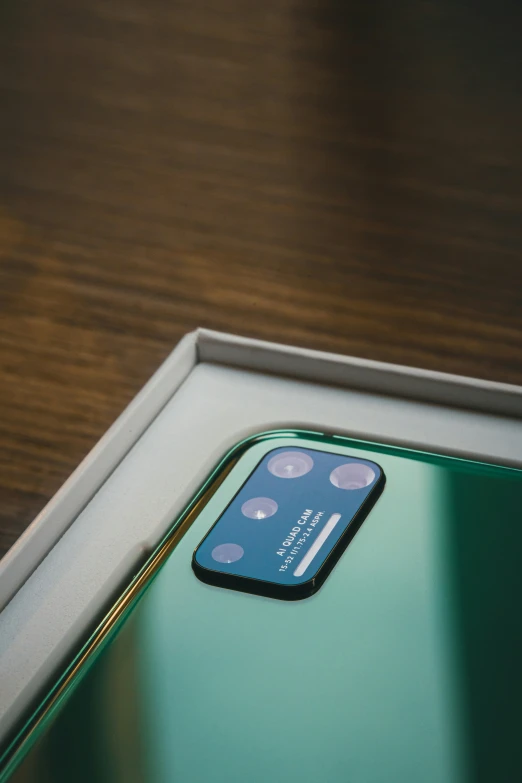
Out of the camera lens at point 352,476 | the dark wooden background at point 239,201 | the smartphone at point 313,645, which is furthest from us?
the dark wooden background at point 239,201

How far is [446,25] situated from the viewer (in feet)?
3.02

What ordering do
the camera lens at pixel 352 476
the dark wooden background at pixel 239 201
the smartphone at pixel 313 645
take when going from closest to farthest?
the smartphone at pixel 313 645 → the camera lens at pixel 352 476 → the dark wooden background at pixel 239 201

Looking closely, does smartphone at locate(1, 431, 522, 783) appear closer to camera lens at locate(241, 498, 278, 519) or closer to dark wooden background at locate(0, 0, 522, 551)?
camera lens at locate(241, 498, 278, 519)

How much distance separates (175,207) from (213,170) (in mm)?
58

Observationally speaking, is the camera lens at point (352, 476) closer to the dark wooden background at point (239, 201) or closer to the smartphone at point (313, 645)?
the smartphone at point (313, 645)

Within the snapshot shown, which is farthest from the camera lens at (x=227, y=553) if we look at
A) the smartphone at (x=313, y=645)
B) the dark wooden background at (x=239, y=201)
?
the dark wooden background at (x=239, y=201)

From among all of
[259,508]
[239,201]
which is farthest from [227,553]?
[239,201]

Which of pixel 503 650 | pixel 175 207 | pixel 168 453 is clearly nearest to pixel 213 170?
pixel 175 207

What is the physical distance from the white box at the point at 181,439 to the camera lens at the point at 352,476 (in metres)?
0.02

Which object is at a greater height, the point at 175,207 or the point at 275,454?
the point at 175,207

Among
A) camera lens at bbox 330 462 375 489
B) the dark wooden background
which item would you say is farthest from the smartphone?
the dark wooden background

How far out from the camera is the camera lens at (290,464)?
40cm

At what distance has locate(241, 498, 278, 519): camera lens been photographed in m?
0.38

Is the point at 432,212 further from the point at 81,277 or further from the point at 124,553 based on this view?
the point at 124,553
